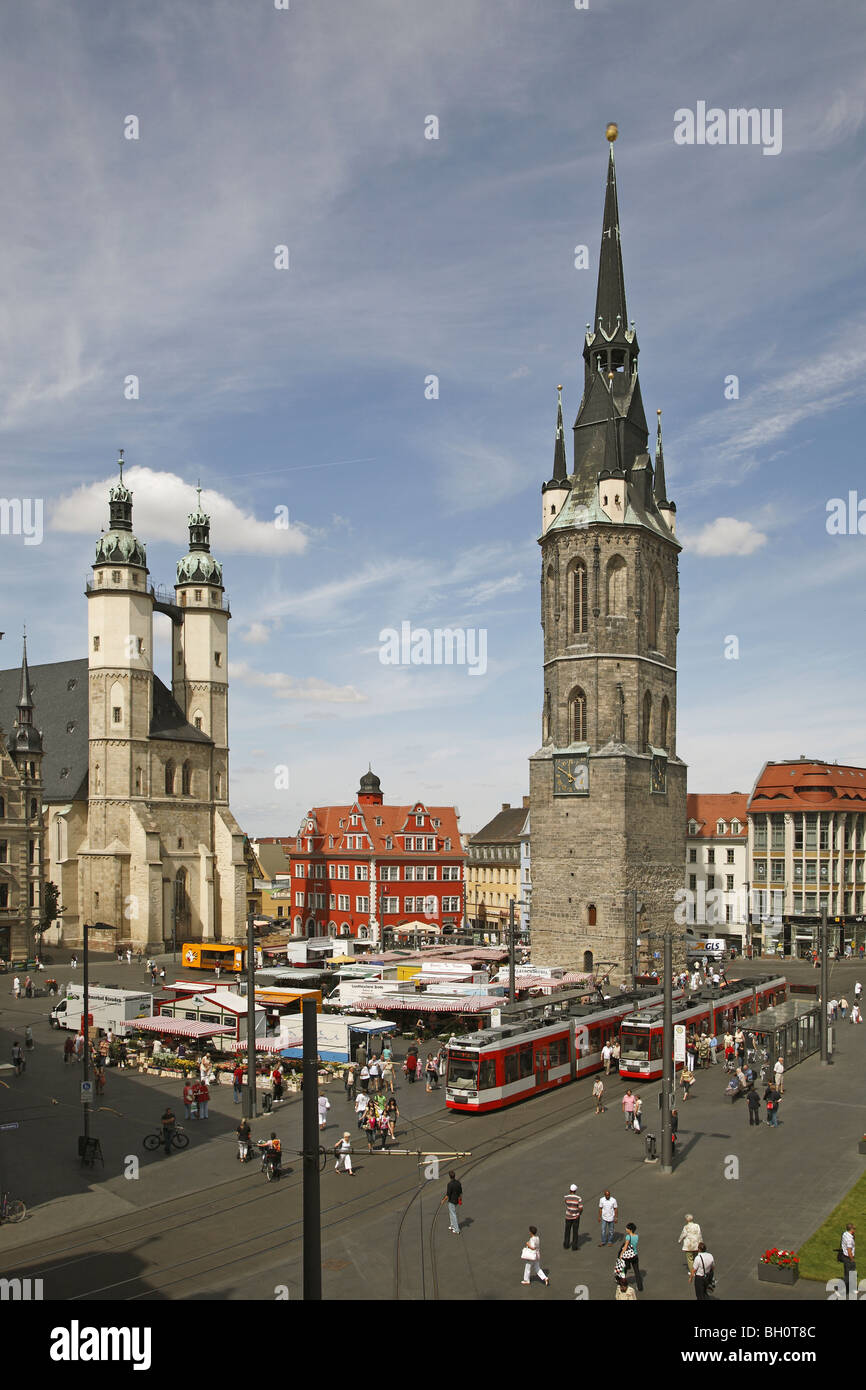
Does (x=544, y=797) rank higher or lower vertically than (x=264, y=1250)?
higher

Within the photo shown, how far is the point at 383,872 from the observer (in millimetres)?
80188

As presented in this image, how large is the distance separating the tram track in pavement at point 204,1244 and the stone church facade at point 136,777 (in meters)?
49.9

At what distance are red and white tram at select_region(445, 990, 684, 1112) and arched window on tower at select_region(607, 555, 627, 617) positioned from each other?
27.4 metres

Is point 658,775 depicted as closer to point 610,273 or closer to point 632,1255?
point 610,273

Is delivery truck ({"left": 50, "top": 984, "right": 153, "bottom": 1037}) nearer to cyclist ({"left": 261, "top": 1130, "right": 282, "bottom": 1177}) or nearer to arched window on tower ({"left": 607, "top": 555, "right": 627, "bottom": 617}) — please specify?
cyclist ({"left": 261, "top": 1130, "right": 282, "bottom": 1177})

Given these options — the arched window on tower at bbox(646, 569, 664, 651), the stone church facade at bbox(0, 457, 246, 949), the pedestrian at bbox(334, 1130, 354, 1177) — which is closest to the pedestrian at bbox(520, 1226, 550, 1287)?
the pedestrian at bbox(334, 1130, 354, 1177)

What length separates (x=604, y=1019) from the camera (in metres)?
36.4

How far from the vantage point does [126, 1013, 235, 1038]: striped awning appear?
35.2m

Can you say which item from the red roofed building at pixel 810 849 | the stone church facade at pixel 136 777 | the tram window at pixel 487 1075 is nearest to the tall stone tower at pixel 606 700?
the red roofed building at pixel 810 849

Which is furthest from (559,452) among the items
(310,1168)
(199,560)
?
(310,1168)

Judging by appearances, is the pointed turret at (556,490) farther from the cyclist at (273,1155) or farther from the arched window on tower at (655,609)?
the cyclist at (273,1155)
